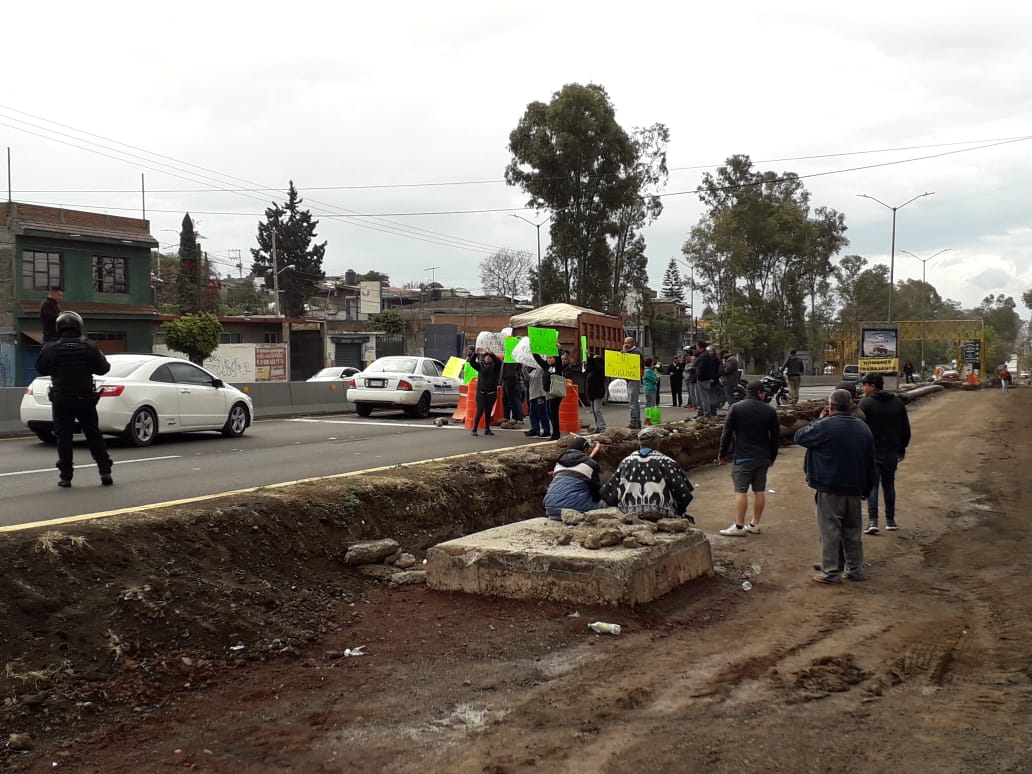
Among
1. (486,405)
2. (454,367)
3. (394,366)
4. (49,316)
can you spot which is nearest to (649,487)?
(49,316)

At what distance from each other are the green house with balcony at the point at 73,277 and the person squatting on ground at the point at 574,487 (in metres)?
34.0

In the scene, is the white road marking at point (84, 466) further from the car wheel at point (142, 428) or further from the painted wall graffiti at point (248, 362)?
the painted wall graffiti at point (248, 362)

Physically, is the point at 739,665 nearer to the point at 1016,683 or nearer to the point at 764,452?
the point at 1016,683

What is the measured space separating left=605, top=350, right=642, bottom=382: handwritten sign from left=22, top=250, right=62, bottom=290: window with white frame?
99.8 feet

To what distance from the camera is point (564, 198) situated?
161 ft

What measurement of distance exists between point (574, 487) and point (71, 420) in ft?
16.5


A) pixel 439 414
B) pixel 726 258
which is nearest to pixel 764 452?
pixel 439 414

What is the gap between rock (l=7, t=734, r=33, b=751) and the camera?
444cm

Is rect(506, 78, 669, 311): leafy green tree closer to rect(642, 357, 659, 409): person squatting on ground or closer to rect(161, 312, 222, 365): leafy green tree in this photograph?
rect(161, 312, 222, 365): leafy green tree

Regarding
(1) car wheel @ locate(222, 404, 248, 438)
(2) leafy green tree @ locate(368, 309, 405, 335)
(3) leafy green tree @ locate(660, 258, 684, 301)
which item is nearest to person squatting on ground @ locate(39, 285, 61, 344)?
(1) car wheel @ locate(222, 404, 248, 438)

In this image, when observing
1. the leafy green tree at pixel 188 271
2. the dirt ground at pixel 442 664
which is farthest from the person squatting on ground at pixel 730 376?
the leafy green tree at pixel 188 271

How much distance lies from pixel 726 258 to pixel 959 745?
61181 mm

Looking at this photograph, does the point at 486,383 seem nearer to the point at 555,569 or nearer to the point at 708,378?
the point at 708,378

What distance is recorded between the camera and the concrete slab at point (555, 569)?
22.9 feet
